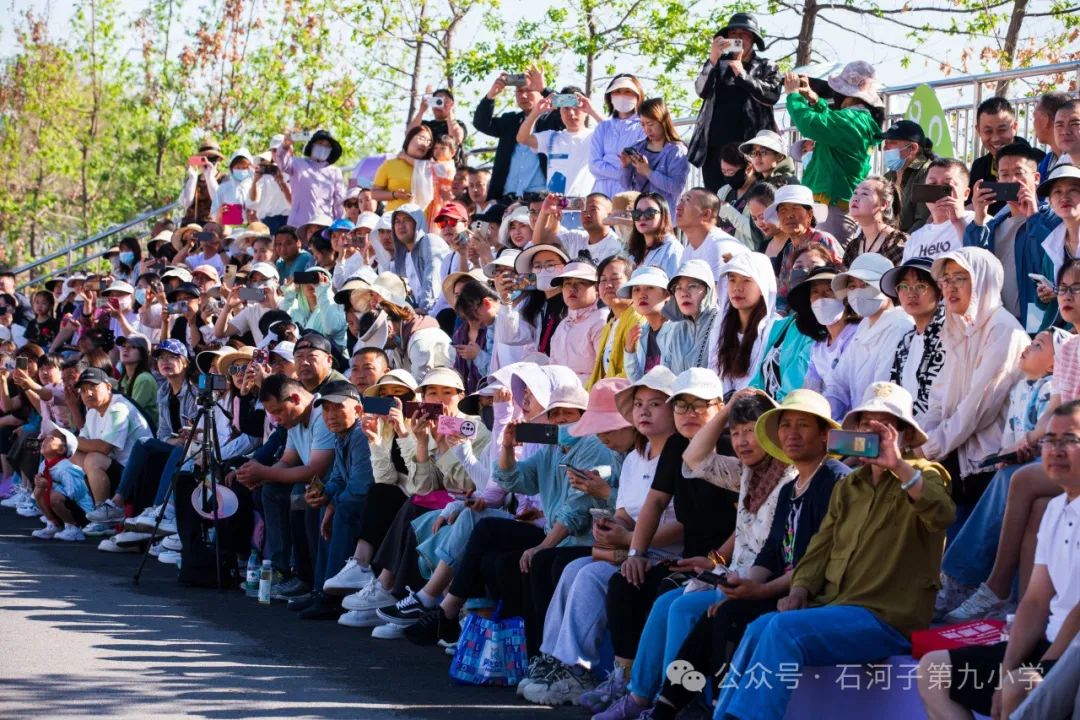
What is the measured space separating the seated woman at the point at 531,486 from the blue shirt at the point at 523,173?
19.2 ft

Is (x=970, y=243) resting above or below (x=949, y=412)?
above

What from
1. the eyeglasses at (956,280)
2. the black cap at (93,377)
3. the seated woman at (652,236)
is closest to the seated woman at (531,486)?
the seated woman at (652,236)

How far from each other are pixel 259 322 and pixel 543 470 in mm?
6583

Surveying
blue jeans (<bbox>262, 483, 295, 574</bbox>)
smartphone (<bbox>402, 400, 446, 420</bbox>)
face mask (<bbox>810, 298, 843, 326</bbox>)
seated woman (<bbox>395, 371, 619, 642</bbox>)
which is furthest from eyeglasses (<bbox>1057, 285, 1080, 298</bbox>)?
blue jeans (<bbox>262, 483, 295, 574</bbox>)

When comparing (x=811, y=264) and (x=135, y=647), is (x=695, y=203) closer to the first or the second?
(x=811, y=264)

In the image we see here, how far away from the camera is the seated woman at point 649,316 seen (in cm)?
980

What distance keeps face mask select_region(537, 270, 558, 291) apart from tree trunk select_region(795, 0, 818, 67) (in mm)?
9529

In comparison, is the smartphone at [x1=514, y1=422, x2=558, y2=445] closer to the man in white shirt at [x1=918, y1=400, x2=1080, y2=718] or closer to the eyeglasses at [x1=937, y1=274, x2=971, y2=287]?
the eyeglasses at [x1=937, y1=274, x2=971, y2=287]

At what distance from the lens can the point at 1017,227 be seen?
8922 millimetres

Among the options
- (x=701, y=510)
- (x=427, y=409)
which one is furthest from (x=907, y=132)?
(x=701, y=510)

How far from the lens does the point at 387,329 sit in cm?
1279

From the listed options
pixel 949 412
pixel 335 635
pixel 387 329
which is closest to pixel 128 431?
pixel 387 329

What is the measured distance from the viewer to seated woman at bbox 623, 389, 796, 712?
7.28 m

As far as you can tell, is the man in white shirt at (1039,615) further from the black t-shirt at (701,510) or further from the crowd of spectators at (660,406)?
the black t-shirt at (701,510)
